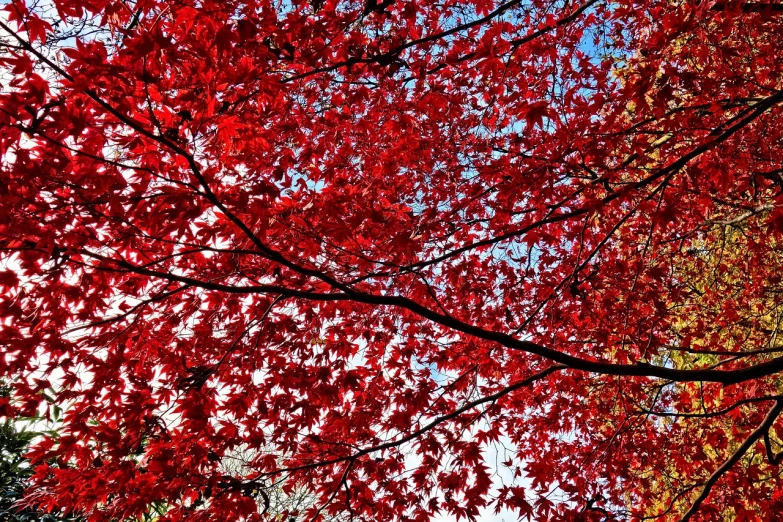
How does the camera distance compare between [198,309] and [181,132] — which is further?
[198,309]

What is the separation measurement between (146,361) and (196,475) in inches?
47.0

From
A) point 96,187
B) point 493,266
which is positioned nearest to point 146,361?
point 96,187

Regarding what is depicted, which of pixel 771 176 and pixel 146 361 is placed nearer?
pixel 146 361

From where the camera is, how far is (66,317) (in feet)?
13.5

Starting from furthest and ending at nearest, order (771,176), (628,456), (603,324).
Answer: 1. (628,456)
2. (603,324)
3. (771,176)

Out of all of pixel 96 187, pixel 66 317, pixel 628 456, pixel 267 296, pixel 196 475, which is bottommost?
pixel 196 475

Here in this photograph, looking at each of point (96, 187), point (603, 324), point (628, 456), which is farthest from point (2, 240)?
point (628, 456)

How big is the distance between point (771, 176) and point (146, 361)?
6.68 meters

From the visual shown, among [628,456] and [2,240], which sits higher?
[628,456]

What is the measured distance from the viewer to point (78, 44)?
3.19 m

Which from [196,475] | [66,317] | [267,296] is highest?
[267,296]

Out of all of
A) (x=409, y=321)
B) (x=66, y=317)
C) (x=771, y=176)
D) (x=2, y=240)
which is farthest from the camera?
(x=409, y=321)

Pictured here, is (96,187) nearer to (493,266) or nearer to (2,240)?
(2,240)

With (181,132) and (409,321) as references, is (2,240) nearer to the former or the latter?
(181,132)
